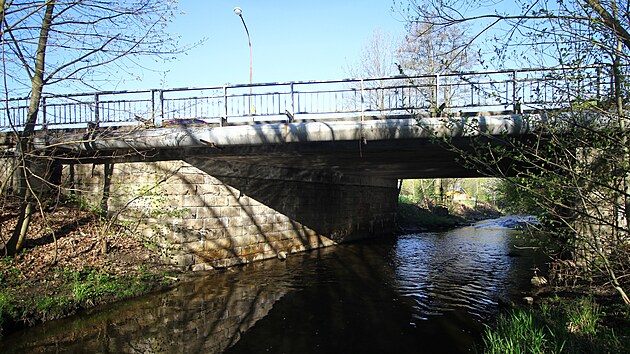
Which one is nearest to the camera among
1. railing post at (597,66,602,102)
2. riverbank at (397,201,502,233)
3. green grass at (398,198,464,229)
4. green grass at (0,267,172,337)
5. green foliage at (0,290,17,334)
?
railing post at (597,66,602,102)

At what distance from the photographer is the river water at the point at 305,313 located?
6.15 metres

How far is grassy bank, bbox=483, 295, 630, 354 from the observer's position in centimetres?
441

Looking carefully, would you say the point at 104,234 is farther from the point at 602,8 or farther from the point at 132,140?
the point at 602,8

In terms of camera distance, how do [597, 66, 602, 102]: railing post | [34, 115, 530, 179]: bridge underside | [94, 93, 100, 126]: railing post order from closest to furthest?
[597, 66, 602, 102]: railing post → [34, 115, 530, 179]: bridge underside → [94, 93, 100, 126]: railing post

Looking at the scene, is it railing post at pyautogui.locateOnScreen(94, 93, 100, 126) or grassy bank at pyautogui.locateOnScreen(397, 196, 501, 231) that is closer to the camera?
railing post at pyautogui.locateOnScreen(94, 93, 100, 126)

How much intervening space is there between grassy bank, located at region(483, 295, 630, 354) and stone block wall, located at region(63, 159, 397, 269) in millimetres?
7860

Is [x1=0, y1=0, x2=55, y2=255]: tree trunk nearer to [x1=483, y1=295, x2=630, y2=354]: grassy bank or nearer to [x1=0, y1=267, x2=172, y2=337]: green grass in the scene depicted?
[x1=0, y1=267, x2=172, y2=337]: green grass

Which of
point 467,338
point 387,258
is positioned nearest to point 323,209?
point 387,258

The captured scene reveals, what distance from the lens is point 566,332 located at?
4.95 m

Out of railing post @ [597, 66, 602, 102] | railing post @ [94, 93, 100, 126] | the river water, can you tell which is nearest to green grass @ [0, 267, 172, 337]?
the river water

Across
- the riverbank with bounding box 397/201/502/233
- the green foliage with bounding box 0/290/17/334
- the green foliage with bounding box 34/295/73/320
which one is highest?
the green foliage with bounding box 0/290/17/334

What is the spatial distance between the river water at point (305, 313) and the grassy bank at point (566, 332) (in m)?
0.80

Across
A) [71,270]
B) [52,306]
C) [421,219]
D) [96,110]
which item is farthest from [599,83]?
[421,219]

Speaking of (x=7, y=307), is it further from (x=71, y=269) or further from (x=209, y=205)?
(x=209, y=205)
